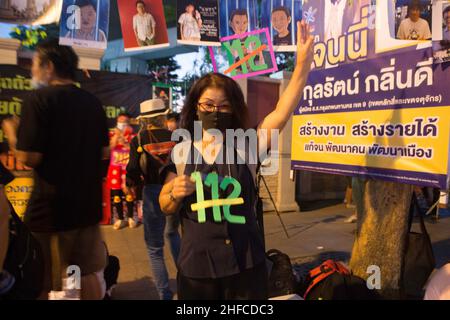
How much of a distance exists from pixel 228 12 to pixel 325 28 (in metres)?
1.35

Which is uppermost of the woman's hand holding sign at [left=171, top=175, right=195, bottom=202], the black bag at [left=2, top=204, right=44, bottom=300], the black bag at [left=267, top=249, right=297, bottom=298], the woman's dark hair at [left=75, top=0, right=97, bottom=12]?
the woman's dark hair at [left=75, top=0, right=97, bottom=12]

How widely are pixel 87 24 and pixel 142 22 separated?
24.4 inches

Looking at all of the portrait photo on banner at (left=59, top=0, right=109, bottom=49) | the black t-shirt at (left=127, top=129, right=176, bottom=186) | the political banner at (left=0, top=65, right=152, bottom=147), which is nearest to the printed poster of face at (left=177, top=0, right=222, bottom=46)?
Answer: the portrait photo on banner at (left=59, top=0, right=109, bottom=49)

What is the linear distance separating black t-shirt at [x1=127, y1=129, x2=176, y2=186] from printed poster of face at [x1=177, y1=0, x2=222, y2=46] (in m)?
1.32

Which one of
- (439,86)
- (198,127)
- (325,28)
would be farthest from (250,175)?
(325,28)

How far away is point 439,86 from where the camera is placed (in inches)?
97.3

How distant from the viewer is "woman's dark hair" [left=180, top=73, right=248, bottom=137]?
5.77ft

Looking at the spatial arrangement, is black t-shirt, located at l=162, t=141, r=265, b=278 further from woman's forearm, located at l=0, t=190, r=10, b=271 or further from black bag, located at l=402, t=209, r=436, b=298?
black bag, located at l=402, t=209, r=436, b=298

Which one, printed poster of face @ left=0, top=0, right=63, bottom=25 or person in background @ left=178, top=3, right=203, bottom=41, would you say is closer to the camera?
printed poster of face @ left=0, top=0, right=63, bottom=25

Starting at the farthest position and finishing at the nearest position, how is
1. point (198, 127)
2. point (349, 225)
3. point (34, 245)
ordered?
point (349, 225) → point (34, 245) → point (198, 127)

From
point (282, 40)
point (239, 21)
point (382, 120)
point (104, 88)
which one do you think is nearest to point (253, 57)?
point (282, 40)

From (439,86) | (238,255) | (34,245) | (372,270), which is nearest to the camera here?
(238,255)
